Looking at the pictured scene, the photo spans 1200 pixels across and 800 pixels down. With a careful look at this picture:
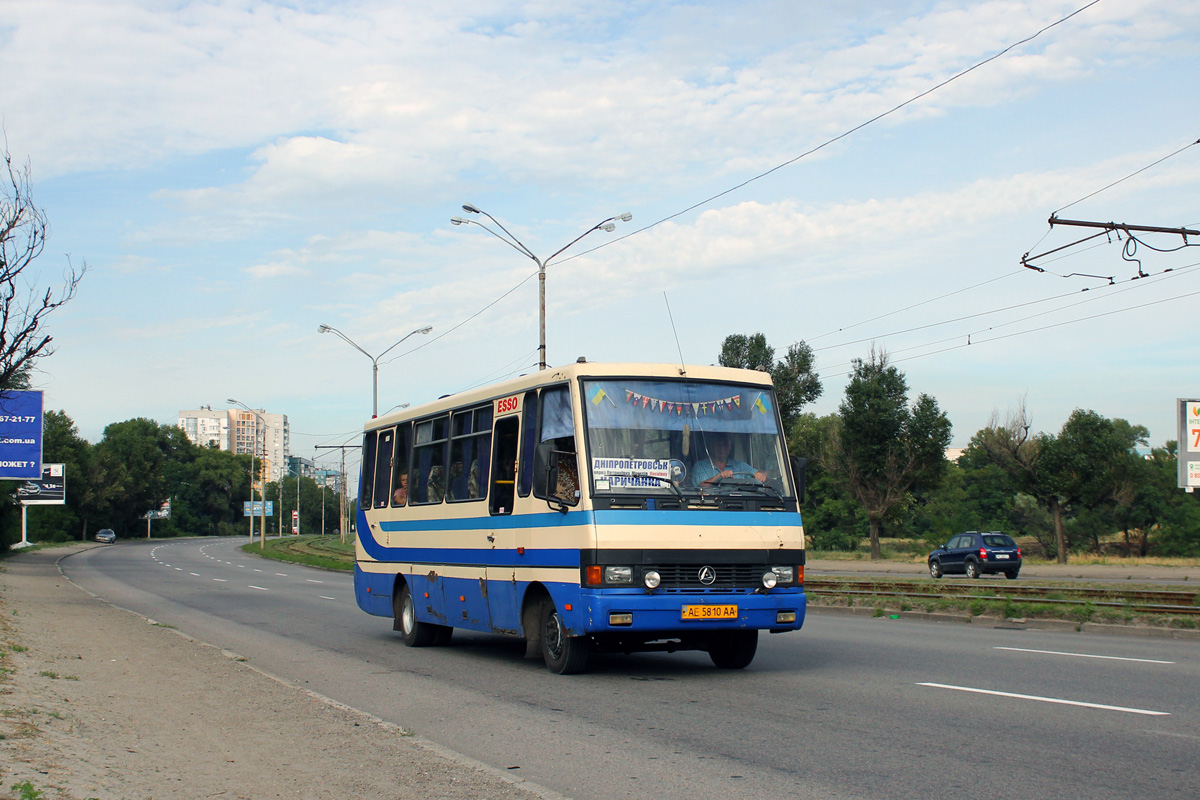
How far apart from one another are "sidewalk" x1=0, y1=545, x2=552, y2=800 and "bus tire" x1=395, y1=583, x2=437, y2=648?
119 inches

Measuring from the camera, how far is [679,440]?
433 inches

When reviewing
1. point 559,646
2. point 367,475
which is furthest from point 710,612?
point 367,475

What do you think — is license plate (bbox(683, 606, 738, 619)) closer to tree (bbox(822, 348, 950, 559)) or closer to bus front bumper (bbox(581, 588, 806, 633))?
bus front bumper (bbox(581, 588, 806, 633))

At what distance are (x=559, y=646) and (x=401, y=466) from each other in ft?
17.3

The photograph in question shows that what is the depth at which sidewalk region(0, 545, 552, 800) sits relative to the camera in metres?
6.00

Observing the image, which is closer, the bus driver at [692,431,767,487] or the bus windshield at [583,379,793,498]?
the bus windshield at [583,379,793,498]

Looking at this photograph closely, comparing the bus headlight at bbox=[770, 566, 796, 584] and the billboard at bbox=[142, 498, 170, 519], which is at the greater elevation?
the bus headlight at bbox=[770, 566, 796, 584]

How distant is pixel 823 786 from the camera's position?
6.12 metres

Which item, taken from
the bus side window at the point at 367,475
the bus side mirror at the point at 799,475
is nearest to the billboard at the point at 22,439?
the bus side window at the point at 367,475

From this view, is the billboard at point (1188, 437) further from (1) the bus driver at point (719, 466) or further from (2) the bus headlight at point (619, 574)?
(2) the bus headlight at point (619, 574)

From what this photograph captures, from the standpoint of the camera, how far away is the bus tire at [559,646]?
1105cm

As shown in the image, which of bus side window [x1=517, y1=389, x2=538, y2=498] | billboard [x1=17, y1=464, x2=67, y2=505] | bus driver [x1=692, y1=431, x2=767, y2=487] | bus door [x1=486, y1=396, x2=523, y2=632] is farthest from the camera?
billboard [x1=17, y1=464, x2=67, y2=505]

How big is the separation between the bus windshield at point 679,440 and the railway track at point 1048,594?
9275 millimetres

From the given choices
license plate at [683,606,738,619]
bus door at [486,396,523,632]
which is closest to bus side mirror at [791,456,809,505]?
license plate at [683,606,738,619]
